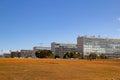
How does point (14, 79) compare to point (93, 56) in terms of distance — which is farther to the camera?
point (93, 56)

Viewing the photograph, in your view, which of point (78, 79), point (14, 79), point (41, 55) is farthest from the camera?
point (41, 55)

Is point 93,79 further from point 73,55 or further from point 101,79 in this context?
point 73,55

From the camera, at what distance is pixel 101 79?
1076 inches

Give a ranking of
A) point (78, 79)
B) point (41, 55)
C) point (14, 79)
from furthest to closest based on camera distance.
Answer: point (41, 55)
point (78, 79)
point (14, 79)

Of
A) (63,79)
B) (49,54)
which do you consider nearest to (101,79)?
(63,79)

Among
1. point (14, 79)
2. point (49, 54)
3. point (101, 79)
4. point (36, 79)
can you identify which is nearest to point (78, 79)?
point (101, 79)

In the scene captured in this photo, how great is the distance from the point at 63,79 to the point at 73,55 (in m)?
143

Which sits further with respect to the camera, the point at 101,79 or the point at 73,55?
the point at 73,55

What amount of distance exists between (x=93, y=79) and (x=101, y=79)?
3.25 ft

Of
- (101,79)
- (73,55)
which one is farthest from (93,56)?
(101,79)

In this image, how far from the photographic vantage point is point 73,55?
168250 mm

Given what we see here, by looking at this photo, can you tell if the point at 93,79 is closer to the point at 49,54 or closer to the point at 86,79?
the point at 86,79

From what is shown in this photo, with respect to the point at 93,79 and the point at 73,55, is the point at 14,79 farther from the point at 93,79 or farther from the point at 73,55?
the point at 73,55

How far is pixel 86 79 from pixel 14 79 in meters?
7.67
